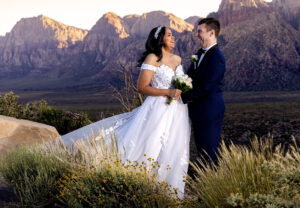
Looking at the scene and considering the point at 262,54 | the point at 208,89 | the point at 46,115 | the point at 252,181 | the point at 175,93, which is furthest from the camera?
the point at 262,54

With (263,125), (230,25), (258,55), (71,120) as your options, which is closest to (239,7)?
(230,25)

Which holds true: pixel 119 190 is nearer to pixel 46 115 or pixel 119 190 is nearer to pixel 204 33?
pixel 204 33

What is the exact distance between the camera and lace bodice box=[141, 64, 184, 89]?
14.3 ft

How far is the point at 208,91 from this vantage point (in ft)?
13.0

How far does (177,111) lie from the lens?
14.4 feet

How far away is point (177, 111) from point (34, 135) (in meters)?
5.88

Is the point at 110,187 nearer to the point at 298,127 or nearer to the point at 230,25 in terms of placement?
the point at 298,127

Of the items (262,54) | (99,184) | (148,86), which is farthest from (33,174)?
(262,54)

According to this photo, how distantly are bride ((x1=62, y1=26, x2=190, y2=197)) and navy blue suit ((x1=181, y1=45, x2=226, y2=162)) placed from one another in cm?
23

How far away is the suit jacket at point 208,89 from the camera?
3.96 metres

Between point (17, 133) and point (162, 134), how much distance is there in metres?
5.75

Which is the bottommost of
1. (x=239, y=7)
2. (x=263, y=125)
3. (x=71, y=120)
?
(x=263, y=125)

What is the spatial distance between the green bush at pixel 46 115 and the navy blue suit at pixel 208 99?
28.7 feet

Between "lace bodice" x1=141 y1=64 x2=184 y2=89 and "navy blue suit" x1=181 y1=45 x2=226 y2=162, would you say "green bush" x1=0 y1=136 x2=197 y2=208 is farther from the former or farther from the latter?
"lace bodice" x1=141 y1=64 x2=184 y2=89
